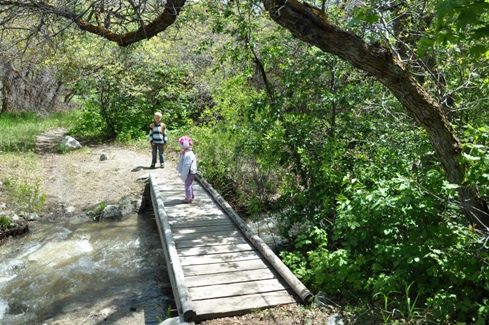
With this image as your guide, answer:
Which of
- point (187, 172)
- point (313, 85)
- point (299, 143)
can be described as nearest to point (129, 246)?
point (187, 172)

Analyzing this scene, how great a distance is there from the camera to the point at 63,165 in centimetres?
1358

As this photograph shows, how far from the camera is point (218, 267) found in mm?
5930

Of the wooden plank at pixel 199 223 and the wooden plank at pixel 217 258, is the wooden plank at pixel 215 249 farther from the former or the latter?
the wooden plank at pixel 199 223

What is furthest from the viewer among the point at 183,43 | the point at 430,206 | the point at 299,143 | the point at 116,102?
the point at 183,43

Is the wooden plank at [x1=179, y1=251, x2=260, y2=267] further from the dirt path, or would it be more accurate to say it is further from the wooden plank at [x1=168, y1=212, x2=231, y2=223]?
the dirt path

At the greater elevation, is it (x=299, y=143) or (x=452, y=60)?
(x=452, y=60)

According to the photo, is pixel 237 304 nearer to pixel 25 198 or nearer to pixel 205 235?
pixel 205 235

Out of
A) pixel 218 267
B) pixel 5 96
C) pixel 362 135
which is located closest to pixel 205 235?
pixel 218 267

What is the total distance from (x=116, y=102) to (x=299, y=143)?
12.1 m

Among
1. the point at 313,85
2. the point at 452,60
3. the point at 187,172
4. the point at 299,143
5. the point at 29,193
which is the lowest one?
the point at 29,193

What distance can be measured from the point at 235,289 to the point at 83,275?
3.26m

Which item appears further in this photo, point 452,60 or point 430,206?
point 452,60

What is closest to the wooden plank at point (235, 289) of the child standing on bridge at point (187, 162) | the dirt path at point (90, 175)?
the child standing on bridge at point (187, 162)

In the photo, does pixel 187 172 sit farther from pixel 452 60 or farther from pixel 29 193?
pixel 452 60
